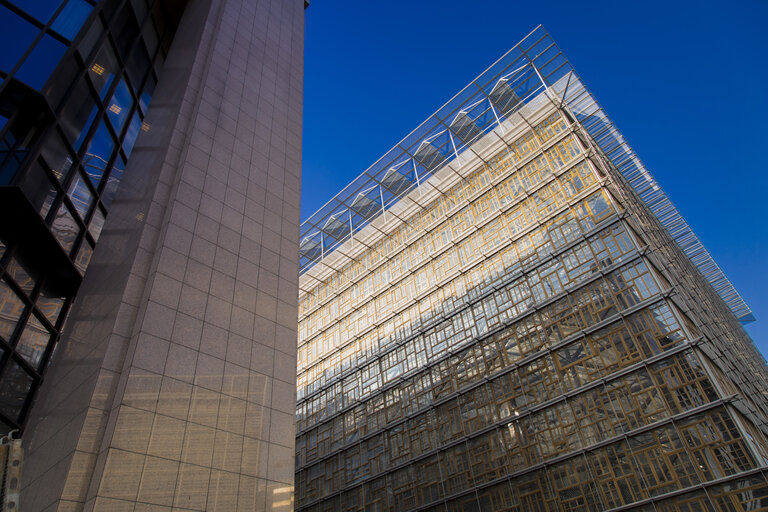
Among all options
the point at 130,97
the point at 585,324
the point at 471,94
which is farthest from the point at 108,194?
the point at 471,94

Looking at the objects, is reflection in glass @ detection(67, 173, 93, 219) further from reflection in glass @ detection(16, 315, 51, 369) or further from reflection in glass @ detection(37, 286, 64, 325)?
reflection in glass @ detection(16, 315, 51, 369)

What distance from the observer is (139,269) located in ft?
40.7

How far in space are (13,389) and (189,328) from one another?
390 centimetres

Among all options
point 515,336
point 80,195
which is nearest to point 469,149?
point 515,336

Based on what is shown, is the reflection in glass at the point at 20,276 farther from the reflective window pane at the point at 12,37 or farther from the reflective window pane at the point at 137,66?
the reflective window pane at the point at 137,66

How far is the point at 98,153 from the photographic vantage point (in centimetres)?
1511

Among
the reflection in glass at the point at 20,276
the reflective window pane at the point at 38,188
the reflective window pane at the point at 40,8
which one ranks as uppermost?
the reflective window pane at the point at 40,8

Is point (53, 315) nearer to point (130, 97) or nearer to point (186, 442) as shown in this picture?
point (186, 442)

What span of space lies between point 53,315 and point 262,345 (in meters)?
5.36

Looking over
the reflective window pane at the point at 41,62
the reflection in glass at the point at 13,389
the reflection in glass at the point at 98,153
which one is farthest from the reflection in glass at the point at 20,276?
the reflective window pane at the point at 41,62

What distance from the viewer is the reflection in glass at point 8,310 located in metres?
11.1

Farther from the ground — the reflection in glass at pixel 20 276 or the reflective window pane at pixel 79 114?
the reflective window pane at pixel 79 114

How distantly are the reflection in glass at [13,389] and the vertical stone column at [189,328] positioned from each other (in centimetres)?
38

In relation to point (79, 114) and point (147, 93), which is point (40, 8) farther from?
point (147, 93)
